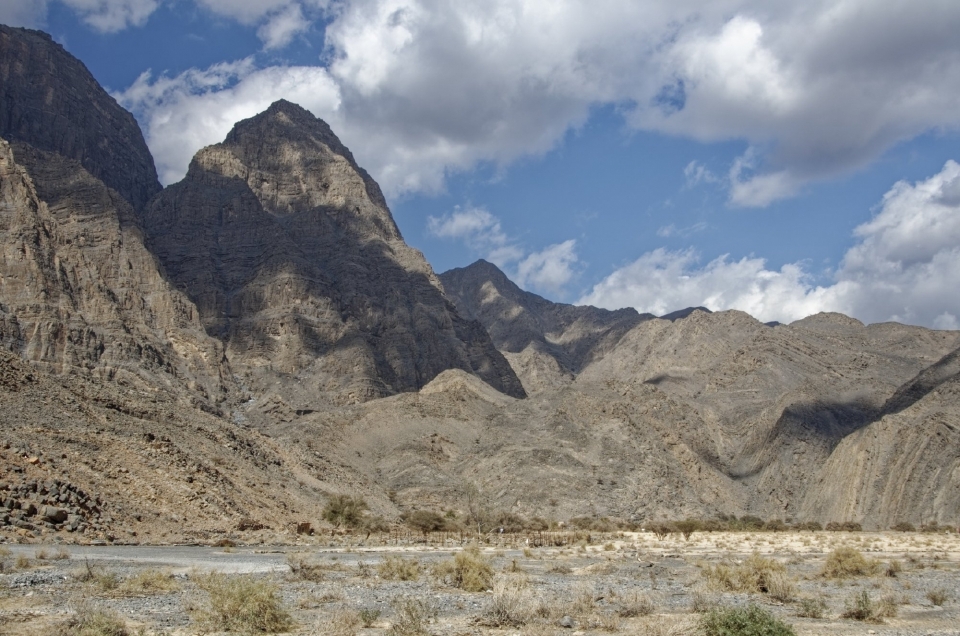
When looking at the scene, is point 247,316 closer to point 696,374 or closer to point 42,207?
point 42,207

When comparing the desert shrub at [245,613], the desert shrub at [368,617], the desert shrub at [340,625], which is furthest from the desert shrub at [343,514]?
the desert shrub at [340,625]

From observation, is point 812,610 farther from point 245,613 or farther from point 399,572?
point 399,572

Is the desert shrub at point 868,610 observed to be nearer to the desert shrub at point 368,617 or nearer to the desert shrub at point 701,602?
the desert shrub at point 701,602

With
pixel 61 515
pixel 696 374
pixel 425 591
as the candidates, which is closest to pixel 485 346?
pixel 696 374

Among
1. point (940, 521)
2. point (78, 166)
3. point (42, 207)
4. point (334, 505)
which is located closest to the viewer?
point (334, 505)

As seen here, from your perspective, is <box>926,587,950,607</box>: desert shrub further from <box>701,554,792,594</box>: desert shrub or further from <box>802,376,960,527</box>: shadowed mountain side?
<box>802,376,960,527</box>: shadowed mountain side

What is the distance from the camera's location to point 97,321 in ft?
391

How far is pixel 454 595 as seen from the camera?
64.7ft

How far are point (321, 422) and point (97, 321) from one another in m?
34.1

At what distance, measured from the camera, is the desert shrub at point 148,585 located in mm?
18406

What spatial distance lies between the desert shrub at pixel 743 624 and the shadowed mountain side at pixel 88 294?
99.3 metres

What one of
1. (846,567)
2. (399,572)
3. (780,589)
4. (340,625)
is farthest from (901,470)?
(340,625)

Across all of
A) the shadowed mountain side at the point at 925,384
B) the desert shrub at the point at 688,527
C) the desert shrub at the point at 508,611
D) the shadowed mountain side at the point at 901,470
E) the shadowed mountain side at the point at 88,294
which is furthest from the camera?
the shadowed mountain side at the point at 88,294

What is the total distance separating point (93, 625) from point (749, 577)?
15.0 meters
